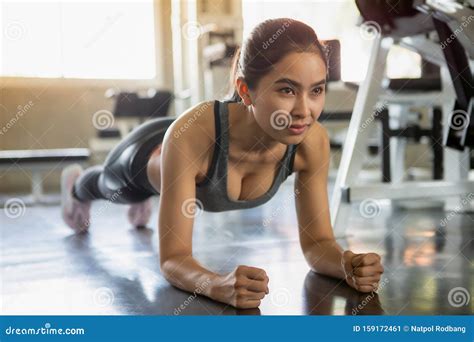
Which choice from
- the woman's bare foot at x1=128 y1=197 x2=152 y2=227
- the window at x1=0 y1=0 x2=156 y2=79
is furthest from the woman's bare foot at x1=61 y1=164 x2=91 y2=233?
the window at x1=0 y1=0 x2=156 y2=79

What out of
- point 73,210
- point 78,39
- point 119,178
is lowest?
point 73,210

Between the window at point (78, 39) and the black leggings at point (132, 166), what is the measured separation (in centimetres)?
252

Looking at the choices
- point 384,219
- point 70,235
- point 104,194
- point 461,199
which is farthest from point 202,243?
point 461,199

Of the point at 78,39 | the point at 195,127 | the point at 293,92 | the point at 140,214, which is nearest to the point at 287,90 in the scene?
the point at 293,92

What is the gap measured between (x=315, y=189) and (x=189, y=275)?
1.09 feet

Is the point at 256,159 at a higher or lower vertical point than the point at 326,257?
higher

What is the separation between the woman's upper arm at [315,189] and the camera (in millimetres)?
1169

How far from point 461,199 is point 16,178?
312 cm

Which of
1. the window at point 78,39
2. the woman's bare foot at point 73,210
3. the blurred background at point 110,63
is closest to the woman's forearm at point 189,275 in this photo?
the woman's bare foot at point 73,210

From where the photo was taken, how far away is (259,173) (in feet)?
3.92

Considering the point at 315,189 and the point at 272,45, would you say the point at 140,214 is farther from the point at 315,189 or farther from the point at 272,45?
the point at 272,45

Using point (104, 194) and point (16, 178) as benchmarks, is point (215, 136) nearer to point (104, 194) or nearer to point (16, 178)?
point (104, 194)

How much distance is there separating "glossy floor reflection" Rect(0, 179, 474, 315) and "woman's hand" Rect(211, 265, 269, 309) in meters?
0.02

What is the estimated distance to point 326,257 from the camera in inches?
44.8
